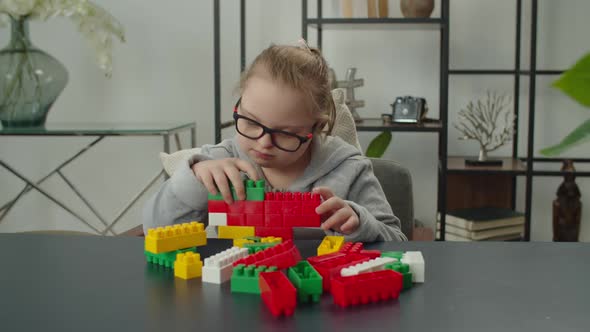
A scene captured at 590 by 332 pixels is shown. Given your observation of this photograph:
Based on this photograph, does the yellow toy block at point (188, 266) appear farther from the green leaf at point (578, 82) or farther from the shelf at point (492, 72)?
the shelf at point (492, 72)

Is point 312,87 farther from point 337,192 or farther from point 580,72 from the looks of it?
point 580,72

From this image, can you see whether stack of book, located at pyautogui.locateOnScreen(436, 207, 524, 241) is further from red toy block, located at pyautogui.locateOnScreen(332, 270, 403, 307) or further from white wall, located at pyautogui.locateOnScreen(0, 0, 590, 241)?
red toy block, located at pyautogui.locateOnScreen(332, 270, 403, 307)

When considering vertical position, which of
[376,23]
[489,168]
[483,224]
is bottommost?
[483,224]

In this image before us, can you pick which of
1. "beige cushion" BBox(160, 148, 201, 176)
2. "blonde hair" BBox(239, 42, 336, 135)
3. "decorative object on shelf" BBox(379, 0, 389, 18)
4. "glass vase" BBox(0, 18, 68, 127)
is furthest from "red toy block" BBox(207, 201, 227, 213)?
"decorative object on shelf" BBox(379, 0, 389, 18)

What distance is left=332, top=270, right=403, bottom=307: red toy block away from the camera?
0.63m

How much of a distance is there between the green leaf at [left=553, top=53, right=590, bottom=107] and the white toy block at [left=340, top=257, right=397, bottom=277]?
1.49 feet

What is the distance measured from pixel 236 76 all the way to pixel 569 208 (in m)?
1.61

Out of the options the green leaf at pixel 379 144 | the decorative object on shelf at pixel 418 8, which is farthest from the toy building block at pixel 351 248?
the decorative object on shelf at pixel 418 8

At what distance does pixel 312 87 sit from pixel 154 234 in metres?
0.58

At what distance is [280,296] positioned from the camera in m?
0.61

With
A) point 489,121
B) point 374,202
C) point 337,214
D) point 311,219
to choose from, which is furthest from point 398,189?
point 489,121

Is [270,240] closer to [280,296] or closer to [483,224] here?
[280,296]

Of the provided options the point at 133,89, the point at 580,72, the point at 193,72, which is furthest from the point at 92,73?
the point at 580,72

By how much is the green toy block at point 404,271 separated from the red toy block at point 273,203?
0.62ft
